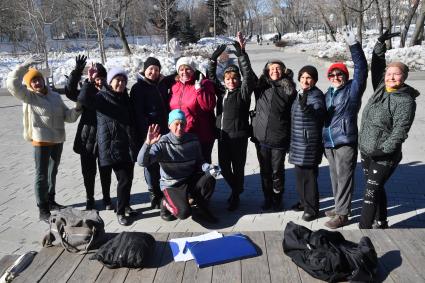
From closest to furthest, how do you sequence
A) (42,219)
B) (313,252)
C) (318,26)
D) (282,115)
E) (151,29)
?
(313,252), (282,115), (42,219), (151,29), (318,26)

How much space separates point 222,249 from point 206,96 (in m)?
2.14

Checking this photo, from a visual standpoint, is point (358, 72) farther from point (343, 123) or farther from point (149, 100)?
point (149, 100)

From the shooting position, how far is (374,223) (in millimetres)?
4281

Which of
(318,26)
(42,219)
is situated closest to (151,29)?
(318,26)

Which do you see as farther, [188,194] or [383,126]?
[188,194]

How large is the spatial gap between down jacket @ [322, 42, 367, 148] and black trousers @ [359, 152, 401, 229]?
12.2 inches

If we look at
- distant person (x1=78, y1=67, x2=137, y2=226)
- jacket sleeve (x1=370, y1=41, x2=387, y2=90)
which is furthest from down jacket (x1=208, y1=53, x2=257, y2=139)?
jacket sleeve (x1=370, y1=41, x2=387, y2=90)

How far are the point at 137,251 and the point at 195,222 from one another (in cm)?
194

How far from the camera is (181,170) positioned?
461cm

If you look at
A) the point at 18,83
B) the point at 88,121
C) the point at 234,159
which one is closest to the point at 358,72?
the point at 234,159

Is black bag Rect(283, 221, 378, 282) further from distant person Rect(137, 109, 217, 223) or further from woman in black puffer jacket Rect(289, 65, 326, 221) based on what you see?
distant person Rect(137, 109, 217, 223)

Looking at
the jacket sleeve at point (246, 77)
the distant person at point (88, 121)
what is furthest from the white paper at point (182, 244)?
the distant person at point (88, 121)

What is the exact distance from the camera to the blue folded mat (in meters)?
2.91

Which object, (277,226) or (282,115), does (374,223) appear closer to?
(277,226)
